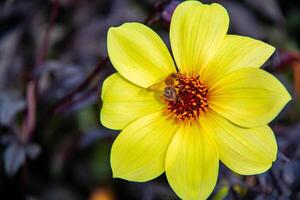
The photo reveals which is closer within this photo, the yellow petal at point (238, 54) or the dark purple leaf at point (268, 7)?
the yellow petal at point (238, 54)

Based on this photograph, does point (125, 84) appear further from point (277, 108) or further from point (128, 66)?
point (277, 108)

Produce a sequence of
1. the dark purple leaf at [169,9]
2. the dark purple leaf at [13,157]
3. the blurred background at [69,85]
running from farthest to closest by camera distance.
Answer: the blurred background at [69,85] → the dark purple leaf at [13,157] → the dark purple leaf at [169,9]

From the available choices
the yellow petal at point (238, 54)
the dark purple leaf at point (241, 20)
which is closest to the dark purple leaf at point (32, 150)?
the yellow petal at point (238, 54)

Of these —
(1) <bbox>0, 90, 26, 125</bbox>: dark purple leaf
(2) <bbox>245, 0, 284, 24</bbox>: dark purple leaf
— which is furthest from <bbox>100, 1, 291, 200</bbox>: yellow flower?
(2) <bbox>245, 0, 284, 24</bbox>: dark purple leaf

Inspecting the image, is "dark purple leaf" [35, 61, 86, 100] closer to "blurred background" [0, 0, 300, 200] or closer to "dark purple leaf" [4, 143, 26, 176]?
"blurred background" [0, 0, 300, 200]

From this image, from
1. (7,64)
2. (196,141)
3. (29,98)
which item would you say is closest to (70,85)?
(29,98)

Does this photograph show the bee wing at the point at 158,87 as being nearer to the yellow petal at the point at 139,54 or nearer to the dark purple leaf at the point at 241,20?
the yellow petal at the point at 139,54
